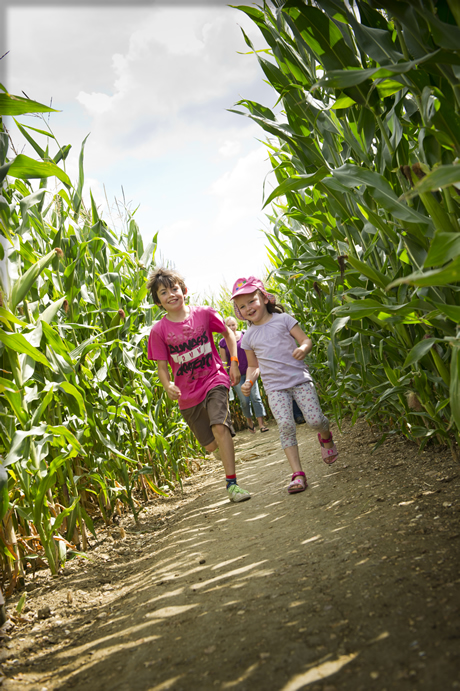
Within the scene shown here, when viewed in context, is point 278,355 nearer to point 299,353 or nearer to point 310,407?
point 299,353

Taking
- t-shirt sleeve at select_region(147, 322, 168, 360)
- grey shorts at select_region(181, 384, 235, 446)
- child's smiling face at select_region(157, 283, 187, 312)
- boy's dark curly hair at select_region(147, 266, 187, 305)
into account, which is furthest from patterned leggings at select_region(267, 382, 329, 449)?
boy's dark curly hair at select_region(147, 266, 187, 305)

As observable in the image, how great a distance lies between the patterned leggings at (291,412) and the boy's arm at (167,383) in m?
0.64

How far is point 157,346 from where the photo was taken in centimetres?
328

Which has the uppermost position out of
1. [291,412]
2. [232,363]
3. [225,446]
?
[232,363]

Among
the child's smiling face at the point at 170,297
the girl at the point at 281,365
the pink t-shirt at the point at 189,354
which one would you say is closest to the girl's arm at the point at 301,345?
the girl at the point at 281,365

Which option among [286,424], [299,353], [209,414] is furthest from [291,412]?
[209,414]

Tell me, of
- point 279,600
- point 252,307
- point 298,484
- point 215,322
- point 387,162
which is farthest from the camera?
point 215,322

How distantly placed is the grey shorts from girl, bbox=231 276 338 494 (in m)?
0.24

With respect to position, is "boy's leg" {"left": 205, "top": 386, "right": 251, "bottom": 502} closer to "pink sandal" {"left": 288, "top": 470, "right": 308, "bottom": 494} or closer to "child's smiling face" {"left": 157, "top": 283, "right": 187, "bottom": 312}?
"pink sandal" {"left": 288, "top": 470, "right": 308, "bottom": 494}

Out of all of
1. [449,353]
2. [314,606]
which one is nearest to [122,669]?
[314,606]

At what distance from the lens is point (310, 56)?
75.0 inches

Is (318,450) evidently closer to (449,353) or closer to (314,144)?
(449,353)

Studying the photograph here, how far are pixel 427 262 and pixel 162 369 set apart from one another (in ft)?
8.00

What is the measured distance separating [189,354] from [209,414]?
46cm
